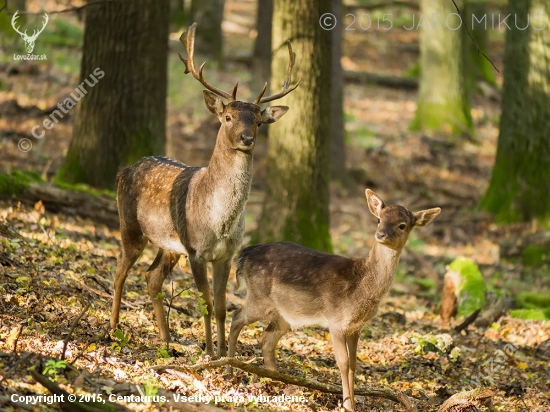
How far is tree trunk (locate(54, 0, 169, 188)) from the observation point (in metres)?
11.8

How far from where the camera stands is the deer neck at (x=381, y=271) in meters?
6.83

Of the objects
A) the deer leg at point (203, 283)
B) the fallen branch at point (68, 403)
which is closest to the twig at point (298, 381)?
the deer leg at point (203, 283)

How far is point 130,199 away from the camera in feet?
26.5

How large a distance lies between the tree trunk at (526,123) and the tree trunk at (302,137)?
5912 mm

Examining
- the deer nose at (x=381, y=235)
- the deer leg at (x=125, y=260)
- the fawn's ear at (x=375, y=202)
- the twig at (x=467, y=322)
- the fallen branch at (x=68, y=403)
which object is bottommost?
the twig at (x=467, y=322)

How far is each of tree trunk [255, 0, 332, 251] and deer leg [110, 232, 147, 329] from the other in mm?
3380

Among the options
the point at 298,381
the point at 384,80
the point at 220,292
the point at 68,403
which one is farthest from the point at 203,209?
the point at 384,80

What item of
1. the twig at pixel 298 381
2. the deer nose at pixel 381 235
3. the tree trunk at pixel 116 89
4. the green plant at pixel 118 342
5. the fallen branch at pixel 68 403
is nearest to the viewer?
the fallen branch at pixel 68 403

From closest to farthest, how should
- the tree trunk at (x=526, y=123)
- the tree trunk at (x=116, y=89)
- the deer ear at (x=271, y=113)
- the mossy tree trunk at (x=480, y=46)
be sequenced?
the deer ear at (x=271, y=113), the tree trunk at (x=116, y=89), the tree trunk at (x=526, y=123), the mossy tree trunk at (x=480, y=46)

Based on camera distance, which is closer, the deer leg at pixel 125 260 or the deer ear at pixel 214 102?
the deer ear at pixel 214 102

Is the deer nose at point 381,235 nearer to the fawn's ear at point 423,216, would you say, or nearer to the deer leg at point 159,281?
the fawn's ear at point 423,216

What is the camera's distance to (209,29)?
24406 mm

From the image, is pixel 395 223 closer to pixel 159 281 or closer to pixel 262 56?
pixel 159 281

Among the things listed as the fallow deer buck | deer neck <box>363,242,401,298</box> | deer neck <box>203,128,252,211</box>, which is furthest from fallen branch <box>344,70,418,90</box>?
deer neck <box>363,242,401,298</box>
